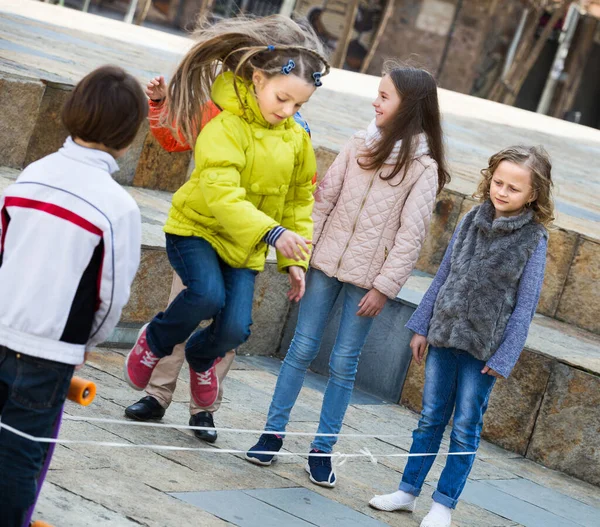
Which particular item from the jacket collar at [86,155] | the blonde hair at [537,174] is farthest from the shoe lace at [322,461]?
the jacket collar at [86,155]

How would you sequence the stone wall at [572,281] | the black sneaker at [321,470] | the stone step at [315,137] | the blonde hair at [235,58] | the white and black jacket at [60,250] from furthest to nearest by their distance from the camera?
the stone wall at [572,281] < the stone step at [315,137] < the black sneaker at [321,470] < the blonde hair at [235,58] < the white and black jacket at [60,250]

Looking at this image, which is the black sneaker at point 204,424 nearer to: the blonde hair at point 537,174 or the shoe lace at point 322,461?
the shoe lace at point 322,461

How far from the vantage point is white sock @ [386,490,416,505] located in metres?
4.18

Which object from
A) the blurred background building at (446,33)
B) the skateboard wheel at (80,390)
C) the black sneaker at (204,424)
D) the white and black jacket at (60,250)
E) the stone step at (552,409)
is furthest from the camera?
the blurred background building at (446,33)

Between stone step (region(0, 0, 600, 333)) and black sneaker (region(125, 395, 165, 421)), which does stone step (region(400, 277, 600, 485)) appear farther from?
black sneaker (region(125, 395, 165, 421))

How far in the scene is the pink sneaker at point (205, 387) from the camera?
4340mm

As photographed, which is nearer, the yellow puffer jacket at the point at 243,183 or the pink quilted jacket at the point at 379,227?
the yellow puffer jacket at the point at 243,183

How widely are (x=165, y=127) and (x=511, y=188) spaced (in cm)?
132

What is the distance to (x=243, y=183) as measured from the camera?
3928 mm

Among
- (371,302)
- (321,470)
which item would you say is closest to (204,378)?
(321,470)

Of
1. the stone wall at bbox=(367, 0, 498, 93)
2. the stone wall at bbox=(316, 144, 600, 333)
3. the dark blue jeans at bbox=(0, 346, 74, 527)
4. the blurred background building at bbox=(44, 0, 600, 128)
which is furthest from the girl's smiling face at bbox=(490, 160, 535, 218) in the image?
the stone wall at bbox=(367, 0, 498, 93)

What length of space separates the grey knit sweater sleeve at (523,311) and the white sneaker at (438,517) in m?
0.58

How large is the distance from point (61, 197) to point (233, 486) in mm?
1606

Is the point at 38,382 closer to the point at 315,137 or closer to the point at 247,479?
the point at 247,479
